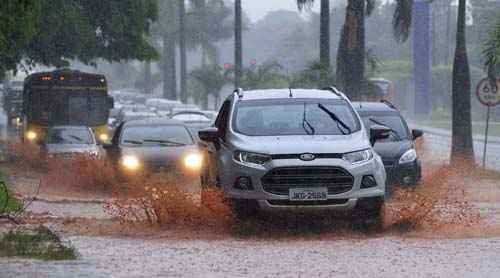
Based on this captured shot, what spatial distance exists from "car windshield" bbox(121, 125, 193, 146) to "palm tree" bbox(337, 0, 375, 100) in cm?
1411

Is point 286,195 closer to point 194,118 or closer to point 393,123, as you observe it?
point 393,123

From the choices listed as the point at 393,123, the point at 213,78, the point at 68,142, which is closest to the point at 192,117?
the point at 68,142

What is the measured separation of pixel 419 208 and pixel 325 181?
4.59 feet

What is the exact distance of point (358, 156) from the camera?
14.8 meters

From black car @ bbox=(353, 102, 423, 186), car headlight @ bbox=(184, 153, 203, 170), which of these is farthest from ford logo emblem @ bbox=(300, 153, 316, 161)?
car headlight @ bbox=(184, 153, 203, 170)

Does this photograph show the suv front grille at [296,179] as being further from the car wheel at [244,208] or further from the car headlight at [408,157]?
the car headlight at [408,157]

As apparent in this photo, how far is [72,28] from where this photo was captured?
3841cm

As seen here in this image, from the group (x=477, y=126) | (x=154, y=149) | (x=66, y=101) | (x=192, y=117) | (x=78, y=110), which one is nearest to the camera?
(x=154, y=149)

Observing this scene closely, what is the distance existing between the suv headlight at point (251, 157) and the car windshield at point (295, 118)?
2.18 ft

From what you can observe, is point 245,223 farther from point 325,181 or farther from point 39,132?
point 39,132

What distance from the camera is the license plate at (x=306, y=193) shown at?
1435 centimetres

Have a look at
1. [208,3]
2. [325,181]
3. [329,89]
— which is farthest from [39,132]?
[208,3]

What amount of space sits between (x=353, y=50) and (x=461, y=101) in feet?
22.2

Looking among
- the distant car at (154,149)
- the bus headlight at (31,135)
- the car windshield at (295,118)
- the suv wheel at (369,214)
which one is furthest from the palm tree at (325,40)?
the suv wheel at (369,214)
